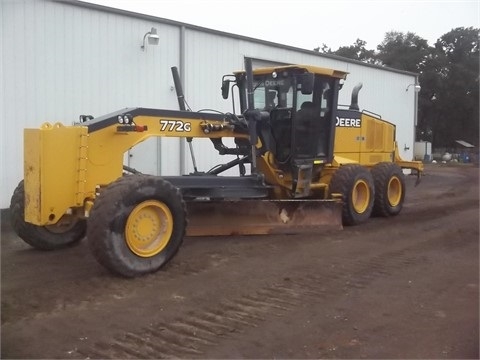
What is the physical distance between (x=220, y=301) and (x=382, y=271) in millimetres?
2296

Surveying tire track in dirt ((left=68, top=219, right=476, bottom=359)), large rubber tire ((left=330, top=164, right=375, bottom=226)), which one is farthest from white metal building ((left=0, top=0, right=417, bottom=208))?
tire track in dirt ((left=68, top=219, right=476, bottom=359))

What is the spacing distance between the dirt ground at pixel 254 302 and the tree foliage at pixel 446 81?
157 ft

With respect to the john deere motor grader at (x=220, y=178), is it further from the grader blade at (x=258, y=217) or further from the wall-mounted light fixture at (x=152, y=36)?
the wall-mounted light fixture at (x=152, y=36)

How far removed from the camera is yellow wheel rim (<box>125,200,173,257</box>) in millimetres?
6352

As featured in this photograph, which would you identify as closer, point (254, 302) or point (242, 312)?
point (242, 312)

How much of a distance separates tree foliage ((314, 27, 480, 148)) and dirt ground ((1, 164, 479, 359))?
47.8 m

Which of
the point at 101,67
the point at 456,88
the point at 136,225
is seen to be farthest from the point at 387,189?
the point at 456,88

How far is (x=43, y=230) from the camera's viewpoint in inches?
293

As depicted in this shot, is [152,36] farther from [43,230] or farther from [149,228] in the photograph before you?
[149,228]

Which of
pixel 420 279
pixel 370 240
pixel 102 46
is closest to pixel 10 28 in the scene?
pixel 102 46

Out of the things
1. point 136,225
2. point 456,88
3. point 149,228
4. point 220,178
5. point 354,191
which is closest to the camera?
point 136,225

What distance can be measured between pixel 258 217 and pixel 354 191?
228 centimetres

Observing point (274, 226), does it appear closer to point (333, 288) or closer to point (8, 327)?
point (333, 288)

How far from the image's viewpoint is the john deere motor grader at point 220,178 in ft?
20.7
